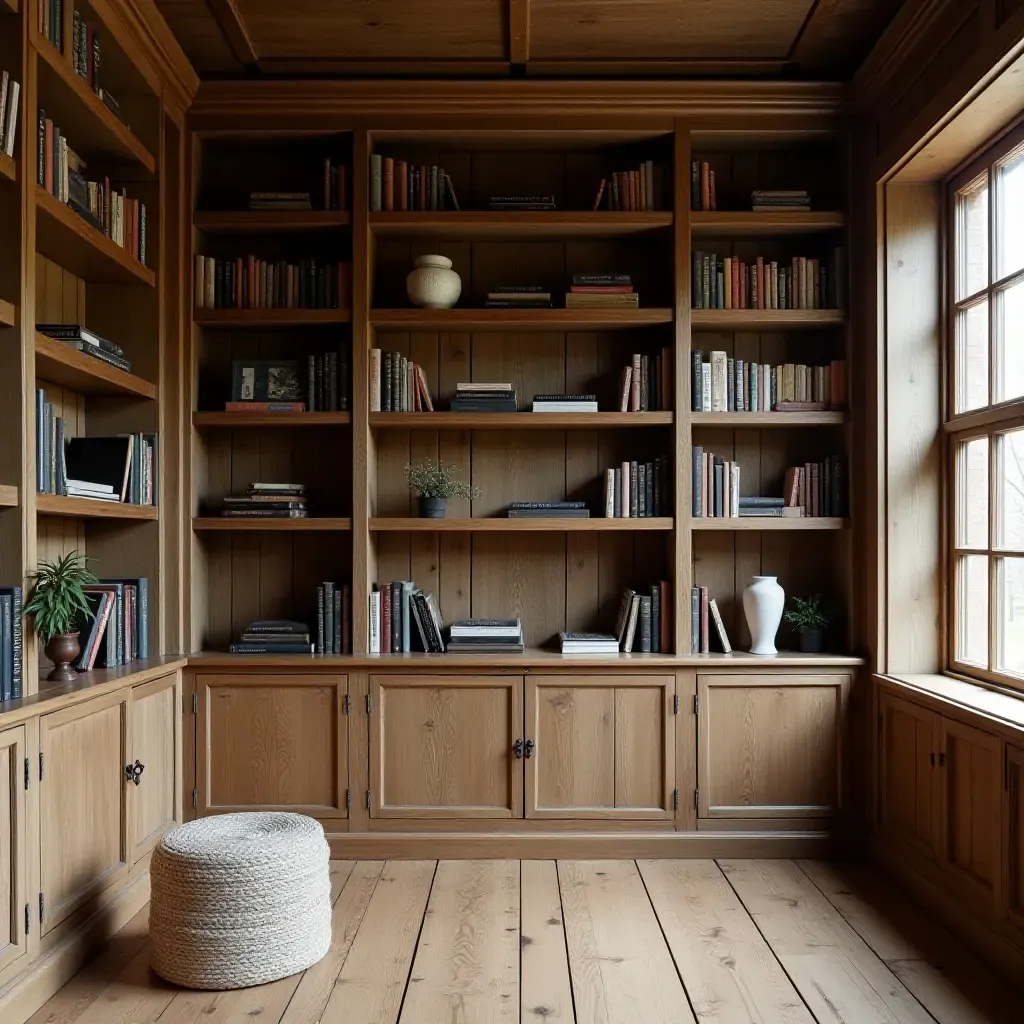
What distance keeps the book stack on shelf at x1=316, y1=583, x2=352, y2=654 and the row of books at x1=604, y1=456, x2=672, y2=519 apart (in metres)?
1.10

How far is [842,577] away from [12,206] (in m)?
3.17

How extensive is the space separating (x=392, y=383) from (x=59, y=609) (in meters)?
1.59

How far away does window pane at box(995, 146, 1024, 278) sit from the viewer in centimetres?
312

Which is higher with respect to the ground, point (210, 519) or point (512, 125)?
point (512, 125)

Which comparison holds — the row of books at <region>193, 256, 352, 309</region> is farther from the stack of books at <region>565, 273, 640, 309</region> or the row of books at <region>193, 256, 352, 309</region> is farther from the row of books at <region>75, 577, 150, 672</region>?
the row of books at <region>75, 577, 150, 672</region>

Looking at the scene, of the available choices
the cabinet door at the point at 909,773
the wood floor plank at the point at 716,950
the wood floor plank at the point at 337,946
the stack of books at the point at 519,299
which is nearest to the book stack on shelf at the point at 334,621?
the wood floor plank at the point at 337,946

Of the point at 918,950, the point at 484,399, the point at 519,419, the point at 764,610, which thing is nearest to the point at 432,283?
the point at 484,399

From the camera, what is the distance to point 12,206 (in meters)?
2.67

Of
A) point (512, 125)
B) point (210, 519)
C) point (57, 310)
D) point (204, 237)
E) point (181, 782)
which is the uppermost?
point (512, 125)

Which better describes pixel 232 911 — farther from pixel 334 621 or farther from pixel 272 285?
pixel 272 285

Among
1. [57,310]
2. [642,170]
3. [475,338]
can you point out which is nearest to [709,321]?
[642,170]

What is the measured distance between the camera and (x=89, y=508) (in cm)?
307

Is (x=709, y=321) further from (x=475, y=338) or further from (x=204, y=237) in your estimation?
(x=204, y=237)

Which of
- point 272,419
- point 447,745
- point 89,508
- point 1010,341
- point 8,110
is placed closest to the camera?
point 8,110
